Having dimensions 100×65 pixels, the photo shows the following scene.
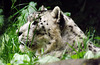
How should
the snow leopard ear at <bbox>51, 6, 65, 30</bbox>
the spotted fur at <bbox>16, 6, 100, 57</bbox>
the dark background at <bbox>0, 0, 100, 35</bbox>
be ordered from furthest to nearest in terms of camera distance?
the dark background at <bbox>0, 0, 100, 35</bbox>, the snow leopard ear at <bbox>51, 6, 65, 30</bbox>, the spotted fur at <bbox>16, 6, 100, 57</bbox>

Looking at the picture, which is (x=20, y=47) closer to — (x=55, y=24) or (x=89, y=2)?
(x=55, y=24)

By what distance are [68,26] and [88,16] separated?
291 centimetres

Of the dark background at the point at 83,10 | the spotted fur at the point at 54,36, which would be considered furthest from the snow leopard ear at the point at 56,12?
the dark background at the point at 83,10

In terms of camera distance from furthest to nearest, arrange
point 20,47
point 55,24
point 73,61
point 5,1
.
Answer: point 5,1, point 55,24, point 20,47, point 73,61

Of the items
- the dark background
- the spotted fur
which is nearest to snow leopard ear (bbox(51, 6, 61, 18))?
the spotted fur

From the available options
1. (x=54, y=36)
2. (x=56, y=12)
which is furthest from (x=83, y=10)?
(x=54, y=36)

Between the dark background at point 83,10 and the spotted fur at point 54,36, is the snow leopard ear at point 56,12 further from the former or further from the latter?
the dark background at point 83,10

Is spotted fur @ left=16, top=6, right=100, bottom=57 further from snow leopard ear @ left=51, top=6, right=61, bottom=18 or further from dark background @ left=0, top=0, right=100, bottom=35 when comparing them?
dark background @ left=0, top=0, right=100, bottom=35

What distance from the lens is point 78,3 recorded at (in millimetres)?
5891

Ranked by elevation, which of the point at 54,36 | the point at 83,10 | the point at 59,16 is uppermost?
the point at 83,10

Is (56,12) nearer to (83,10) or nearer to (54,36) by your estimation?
(54,36)

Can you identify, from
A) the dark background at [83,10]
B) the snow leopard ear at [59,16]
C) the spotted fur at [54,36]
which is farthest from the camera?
the dark background at [83,10]

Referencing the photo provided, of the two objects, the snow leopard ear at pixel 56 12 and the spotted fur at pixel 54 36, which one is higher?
the snow leopard ear at pixel 56 12

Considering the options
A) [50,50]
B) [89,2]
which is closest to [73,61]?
[50,50]
